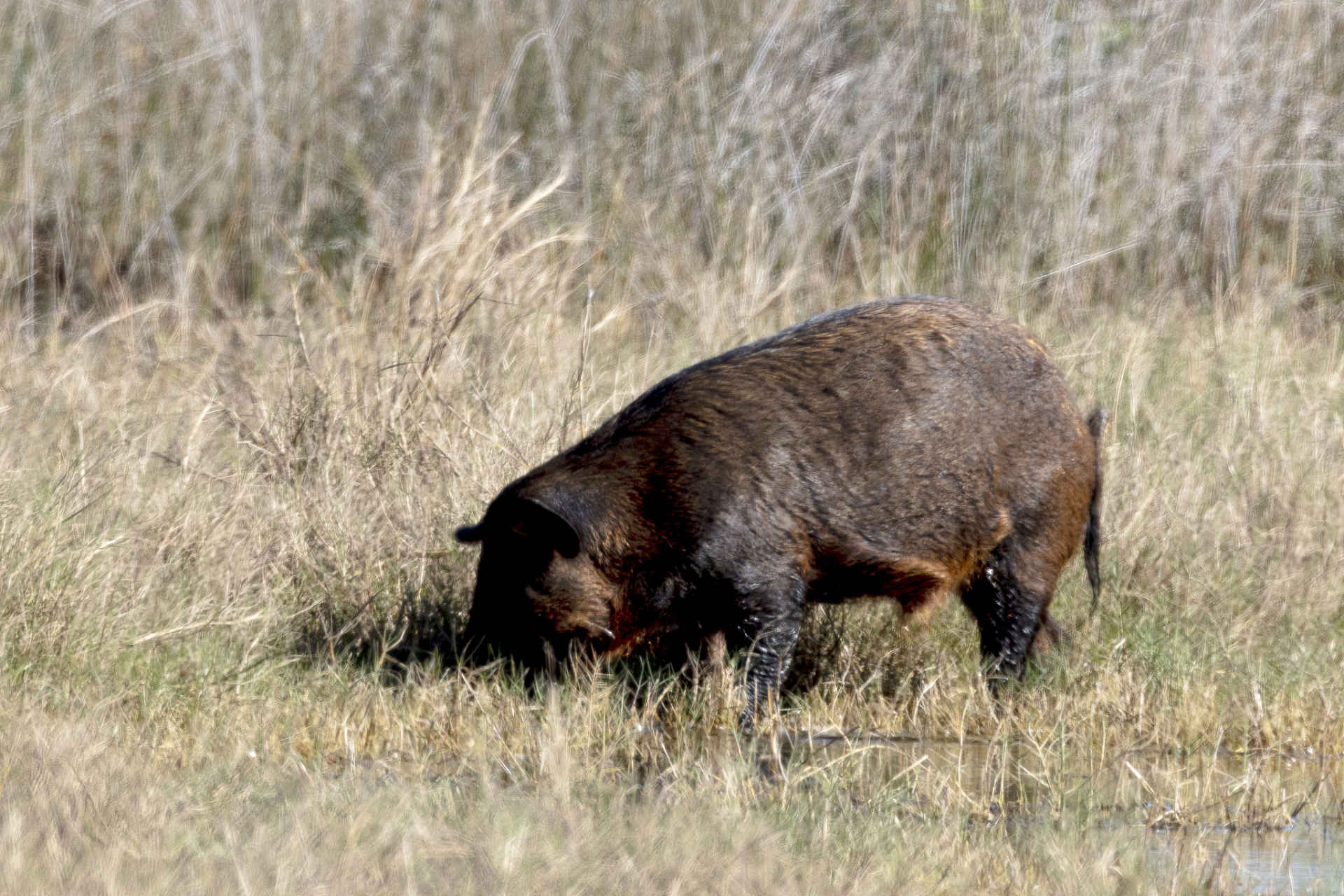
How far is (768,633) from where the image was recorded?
532 cm

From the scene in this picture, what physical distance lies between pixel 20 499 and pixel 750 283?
13.9ft

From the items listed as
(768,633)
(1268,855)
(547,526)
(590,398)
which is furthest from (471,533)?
(1268,855)

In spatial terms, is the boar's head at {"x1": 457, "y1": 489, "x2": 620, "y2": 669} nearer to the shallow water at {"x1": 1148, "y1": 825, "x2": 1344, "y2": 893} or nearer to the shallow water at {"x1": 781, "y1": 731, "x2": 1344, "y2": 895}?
the shallow water at {"x1": 781, "y1": 731, "x2": 1344, "y2": 895}

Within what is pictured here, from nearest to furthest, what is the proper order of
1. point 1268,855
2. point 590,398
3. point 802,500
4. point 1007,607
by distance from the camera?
point 1268,855
point 802,500
point 1007,607
point 590,398

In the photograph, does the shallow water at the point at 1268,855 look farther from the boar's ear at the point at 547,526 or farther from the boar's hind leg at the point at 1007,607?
the boar's ear at the point at 547,526

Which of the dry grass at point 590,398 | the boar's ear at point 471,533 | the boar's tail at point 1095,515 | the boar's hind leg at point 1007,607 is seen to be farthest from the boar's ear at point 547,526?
the boar's tail at point 1095,515

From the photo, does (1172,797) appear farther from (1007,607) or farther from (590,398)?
(590,398)

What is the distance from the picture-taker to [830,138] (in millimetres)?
10375

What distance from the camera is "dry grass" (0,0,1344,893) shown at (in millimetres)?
4055

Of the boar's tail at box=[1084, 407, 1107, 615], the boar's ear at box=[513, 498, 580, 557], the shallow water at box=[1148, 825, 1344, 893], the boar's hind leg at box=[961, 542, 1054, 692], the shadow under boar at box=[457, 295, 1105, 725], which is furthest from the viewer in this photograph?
the boar's tail at box=[1084, 407, 1107, 615]

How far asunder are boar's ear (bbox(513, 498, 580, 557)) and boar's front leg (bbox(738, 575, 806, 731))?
21.8 inches

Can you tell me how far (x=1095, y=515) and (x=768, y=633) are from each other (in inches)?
56.9

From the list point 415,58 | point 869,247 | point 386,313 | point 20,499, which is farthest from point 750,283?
point 20,499

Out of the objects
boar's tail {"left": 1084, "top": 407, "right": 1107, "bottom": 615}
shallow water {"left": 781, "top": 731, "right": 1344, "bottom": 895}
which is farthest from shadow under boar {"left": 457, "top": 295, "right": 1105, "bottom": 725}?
shallow water {"left": 781, "top": 731, "right": 1344, "bottom": 895}
